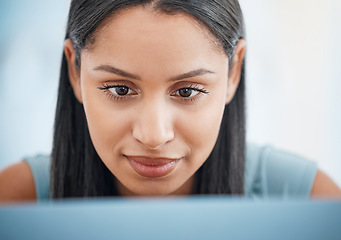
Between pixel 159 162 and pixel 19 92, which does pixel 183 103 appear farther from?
pixel 19 92

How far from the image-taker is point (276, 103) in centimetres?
106

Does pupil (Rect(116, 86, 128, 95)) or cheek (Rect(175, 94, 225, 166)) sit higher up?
pupil (Rect(116, 86, 128, 95))

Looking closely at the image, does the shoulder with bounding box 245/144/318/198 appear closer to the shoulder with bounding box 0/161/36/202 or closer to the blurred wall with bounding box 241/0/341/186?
the blurred wall with bounding box 241/0/341/186

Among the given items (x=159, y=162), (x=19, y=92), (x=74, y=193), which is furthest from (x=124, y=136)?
(x=19, y=92)

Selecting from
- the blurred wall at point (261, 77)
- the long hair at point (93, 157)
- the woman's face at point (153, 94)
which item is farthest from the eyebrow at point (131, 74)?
the blurred wall at point (261, 77)

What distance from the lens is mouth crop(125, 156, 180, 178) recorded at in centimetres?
50

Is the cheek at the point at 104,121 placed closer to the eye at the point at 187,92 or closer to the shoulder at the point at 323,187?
the eye at the point at 187,92

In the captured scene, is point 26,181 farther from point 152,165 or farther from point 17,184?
point 152,165

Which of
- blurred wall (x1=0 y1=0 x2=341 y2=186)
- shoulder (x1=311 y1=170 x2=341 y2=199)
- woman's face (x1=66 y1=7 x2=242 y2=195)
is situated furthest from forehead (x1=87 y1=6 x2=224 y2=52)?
shoulder (x1=311 y1=170 x2=341 y2=199)

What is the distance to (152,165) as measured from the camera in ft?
1.68

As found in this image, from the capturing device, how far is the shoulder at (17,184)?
0.72 meters

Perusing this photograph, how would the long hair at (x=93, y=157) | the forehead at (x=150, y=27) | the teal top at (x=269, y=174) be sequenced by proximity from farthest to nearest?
the teal top at (x=269, y=174) → the long hair at (x=93, y=157) → the forehead at (x=150, y=27)

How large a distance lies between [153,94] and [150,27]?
85 millimetres

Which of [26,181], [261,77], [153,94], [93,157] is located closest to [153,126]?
[153,94]
